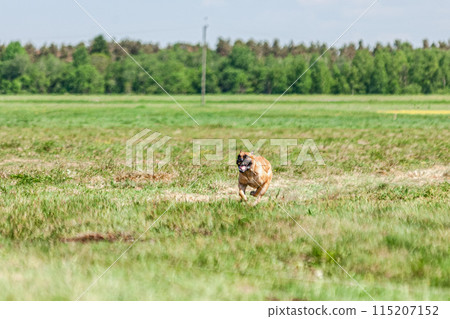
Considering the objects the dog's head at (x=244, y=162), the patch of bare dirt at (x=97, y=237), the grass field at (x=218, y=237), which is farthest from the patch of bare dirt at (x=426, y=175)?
the patch of bare dirt at (x=97, y=237)

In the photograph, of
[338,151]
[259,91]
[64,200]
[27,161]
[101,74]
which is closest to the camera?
[64,200]

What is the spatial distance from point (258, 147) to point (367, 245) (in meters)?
17.2

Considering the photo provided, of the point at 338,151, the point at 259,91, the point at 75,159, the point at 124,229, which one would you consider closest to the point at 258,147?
the point at 338,151

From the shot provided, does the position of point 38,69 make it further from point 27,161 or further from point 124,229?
point 124,229

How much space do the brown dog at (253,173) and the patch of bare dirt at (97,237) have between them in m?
2.59

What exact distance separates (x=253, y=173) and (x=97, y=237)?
3283 millimetres

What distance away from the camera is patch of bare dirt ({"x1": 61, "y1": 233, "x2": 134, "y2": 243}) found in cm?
894

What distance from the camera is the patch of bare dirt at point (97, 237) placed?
894cm

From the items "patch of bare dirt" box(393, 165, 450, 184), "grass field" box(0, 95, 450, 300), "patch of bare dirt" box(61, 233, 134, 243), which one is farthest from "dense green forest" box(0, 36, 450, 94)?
"patch of bare dirt" box(61, 233, 134, 243)

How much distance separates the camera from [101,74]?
184 metres

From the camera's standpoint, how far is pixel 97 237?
9094mm

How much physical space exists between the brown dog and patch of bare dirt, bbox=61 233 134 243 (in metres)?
2.59

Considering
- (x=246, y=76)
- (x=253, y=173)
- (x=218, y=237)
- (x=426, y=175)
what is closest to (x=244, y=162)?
(x=253, y=173)
